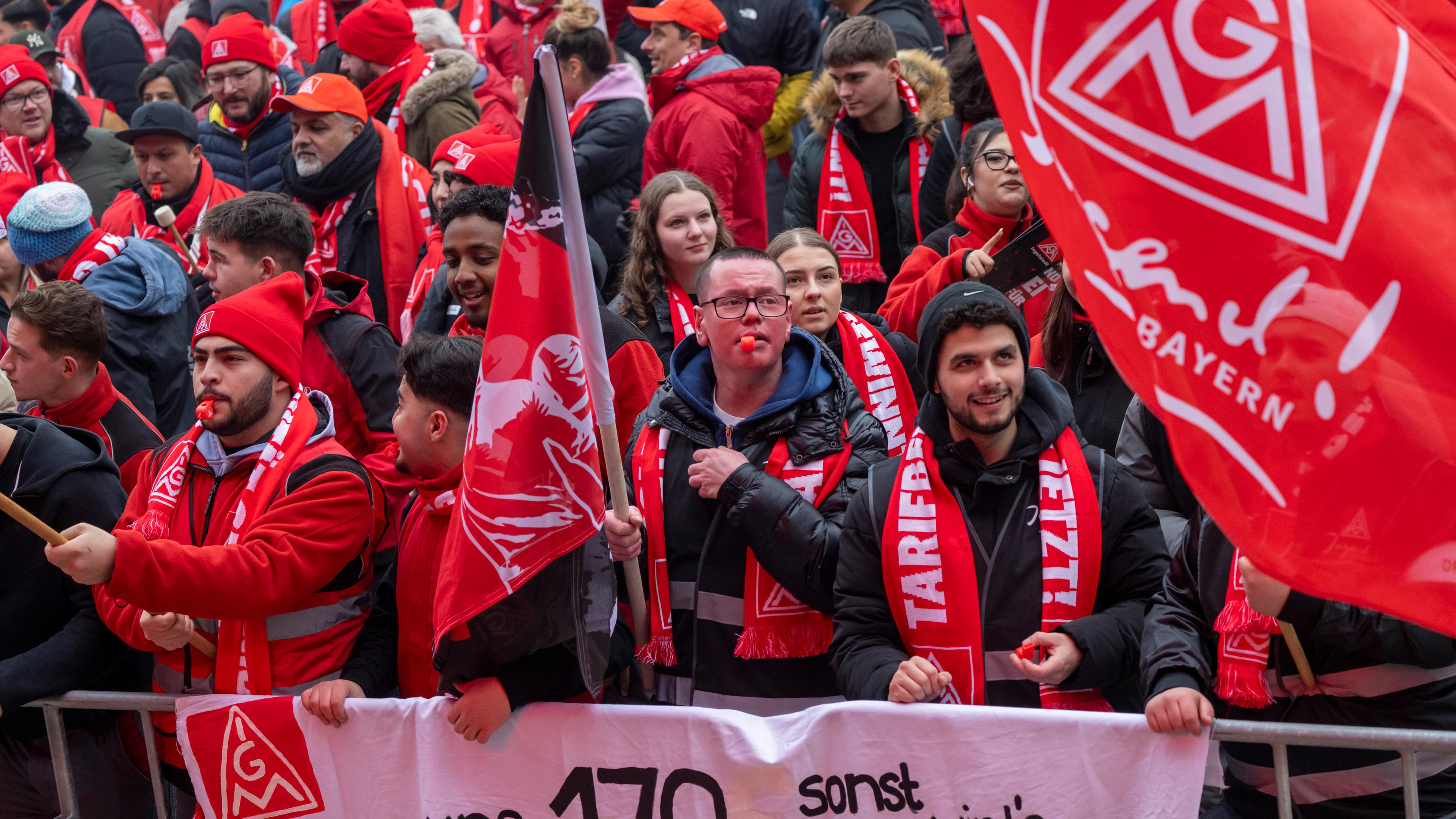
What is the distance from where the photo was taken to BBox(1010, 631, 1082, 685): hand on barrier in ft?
10.7

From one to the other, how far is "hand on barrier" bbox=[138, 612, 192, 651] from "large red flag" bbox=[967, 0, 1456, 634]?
269 cm

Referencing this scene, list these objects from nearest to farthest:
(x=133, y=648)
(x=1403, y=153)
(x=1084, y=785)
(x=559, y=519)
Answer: (x=1403, y=153) → (x=1084, y=785) → (x=559, y=519) → (x=133, y=648)

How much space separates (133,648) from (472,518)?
5.09 ft

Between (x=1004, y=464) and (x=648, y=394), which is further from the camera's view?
(x=648, y=394)

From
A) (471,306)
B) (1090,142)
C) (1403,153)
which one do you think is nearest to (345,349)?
(471,306)

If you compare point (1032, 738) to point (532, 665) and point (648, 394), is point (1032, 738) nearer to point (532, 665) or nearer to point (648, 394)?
point (532, 665)

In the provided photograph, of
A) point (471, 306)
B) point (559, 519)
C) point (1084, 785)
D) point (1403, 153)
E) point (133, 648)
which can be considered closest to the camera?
point (1403, 153)

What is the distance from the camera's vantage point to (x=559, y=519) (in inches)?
133

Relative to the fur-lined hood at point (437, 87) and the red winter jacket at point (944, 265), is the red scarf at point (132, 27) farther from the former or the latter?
the red winter jacket at point (944, 265)

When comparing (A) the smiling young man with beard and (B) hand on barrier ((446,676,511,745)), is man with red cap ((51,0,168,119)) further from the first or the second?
(A) the smiling young man with beard

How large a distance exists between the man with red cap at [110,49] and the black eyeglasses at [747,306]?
372 inches

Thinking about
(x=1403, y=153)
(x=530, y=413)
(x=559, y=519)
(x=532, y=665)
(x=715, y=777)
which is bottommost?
(x=715, y=777)

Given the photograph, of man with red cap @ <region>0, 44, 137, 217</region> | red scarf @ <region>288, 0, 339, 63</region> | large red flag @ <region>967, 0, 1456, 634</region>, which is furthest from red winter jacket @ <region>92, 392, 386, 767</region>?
red scarf @ <region>288, 0, 339, 63</region>

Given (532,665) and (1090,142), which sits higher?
(1090,142)
